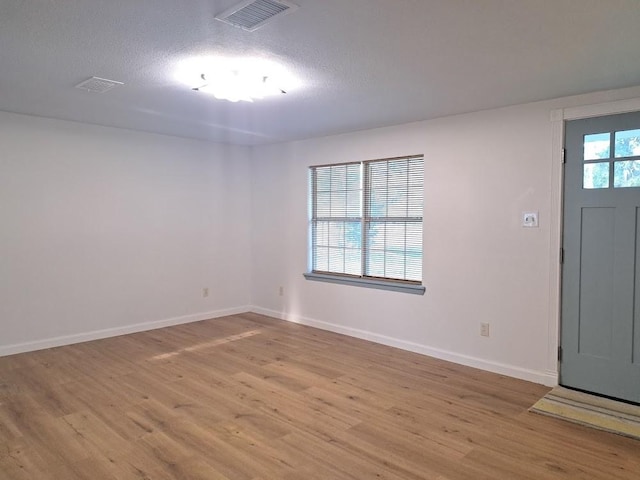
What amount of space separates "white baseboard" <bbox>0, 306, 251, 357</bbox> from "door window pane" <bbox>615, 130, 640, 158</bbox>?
4629mm

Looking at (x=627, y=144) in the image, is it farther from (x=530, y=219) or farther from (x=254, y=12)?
(x=254, y=12)

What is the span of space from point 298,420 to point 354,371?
103cm

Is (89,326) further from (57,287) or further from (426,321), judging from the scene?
(426,321)

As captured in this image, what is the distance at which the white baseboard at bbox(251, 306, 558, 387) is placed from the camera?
3707 mm

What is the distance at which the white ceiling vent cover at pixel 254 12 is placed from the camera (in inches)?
80.3

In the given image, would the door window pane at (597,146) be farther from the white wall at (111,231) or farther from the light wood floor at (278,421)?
the white wall at (111,231)

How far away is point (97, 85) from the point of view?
3.34 metres

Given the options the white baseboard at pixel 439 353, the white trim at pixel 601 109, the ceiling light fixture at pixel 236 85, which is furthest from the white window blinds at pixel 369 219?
the ceiling light fixture at pixel 236 85

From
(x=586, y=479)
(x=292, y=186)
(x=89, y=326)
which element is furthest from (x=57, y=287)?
(x=586, y=479)

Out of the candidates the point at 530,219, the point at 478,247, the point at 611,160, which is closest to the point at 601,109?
the point at 611,160

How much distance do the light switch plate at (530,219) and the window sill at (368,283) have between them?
44.8 inches

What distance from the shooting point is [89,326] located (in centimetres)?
486

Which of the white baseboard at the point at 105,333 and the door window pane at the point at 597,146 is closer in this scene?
the door window pane at the point at 597,146

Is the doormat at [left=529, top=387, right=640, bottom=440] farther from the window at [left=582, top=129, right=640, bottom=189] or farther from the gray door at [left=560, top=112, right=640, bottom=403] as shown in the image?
the window at [left=582, top=129, right=640, bottom=189]
